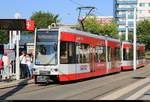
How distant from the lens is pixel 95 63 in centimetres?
3500

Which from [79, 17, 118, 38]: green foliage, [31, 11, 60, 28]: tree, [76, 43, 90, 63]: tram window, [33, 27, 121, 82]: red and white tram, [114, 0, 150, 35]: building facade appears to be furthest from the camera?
[114, 0, 150, 35]: building facade

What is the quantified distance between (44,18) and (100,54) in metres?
67.3

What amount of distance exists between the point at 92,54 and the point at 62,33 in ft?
20.6

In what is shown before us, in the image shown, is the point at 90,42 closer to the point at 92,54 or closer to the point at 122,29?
the point at 92,54

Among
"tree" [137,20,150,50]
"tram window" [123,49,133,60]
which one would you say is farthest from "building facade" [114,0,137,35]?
"tram window" [123,49,133,60]

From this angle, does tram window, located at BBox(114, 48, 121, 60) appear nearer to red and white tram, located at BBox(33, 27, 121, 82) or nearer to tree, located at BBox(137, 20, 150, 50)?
red and white tram, located at BBox(33, 27, 121, 82)

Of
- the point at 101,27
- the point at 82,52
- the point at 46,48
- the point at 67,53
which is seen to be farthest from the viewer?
the point at 101,27

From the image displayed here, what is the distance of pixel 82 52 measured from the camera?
31281 millimetres

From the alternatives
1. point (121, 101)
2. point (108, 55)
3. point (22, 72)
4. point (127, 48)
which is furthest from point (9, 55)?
point (127, 48)

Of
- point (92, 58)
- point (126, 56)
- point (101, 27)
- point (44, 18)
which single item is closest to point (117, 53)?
point (126, 56)

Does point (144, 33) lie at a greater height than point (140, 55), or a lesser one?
greater

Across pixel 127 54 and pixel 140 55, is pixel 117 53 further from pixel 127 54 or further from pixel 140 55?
pixel 140 55

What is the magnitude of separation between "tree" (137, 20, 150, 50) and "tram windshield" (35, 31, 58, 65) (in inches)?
3096

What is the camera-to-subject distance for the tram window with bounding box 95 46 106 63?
118 feet
